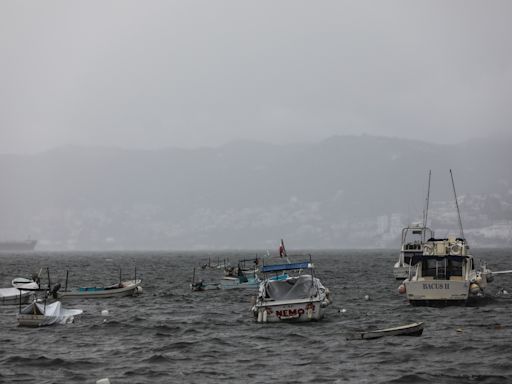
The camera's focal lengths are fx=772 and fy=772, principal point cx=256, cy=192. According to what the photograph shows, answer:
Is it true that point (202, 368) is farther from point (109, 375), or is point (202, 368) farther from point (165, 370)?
point (109, 375)

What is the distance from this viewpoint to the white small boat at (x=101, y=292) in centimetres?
6969

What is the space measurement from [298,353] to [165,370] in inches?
281

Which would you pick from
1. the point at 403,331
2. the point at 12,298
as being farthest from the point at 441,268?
the point at 12,298

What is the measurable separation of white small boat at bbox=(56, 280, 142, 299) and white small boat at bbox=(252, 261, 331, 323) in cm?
2412

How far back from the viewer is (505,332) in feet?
143

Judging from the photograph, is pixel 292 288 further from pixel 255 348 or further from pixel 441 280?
pixel 441 280

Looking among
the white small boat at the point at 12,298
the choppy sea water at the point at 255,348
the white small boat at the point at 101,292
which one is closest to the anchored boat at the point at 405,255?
the white small boat at the point at 101,292

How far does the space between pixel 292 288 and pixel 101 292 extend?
26123 mm

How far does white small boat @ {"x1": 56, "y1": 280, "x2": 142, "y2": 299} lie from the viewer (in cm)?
6969

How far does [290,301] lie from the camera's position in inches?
1906

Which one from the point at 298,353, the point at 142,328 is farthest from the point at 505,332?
the point at 142,328

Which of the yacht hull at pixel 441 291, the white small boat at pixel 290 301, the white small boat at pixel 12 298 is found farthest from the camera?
the white small boat at pixel 12 298

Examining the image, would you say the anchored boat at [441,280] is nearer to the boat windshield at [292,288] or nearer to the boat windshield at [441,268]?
the boat windshield at [441,268]

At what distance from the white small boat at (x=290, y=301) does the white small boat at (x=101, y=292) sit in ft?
79.1
